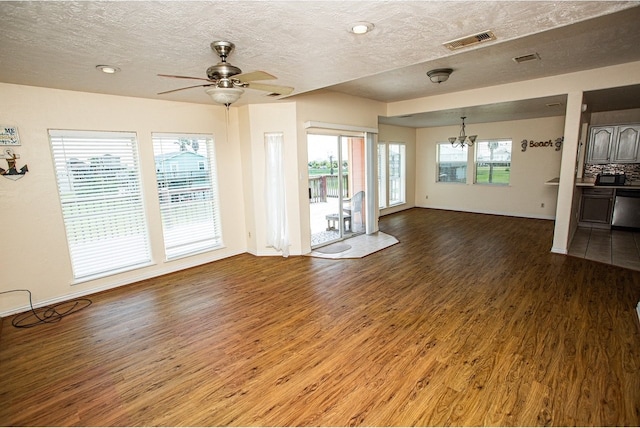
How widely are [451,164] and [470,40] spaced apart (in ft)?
23.8

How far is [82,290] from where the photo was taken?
389 cm

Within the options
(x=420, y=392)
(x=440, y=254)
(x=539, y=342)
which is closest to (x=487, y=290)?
(x=539, y=342)

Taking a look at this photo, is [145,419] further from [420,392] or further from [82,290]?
[82,290]

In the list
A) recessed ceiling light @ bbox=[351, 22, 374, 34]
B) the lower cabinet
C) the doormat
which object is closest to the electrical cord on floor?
the doormat

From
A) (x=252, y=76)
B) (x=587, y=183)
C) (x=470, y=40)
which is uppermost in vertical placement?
(x=470, y=40)

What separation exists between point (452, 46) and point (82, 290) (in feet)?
16.3

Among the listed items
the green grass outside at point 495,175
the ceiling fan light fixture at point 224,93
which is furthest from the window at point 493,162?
the ceiling fan light fixture at point 224,93

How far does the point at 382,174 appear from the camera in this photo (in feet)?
27.6

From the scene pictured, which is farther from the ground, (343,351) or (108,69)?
(108,69)

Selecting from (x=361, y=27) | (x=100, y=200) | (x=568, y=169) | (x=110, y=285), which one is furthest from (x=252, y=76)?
(x=568, y=169)

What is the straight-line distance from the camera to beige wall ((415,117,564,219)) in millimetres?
7449

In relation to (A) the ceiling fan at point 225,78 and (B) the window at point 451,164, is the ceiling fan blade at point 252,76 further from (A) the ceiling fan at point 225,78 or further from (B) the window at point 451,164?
(B) the window at point 451,164

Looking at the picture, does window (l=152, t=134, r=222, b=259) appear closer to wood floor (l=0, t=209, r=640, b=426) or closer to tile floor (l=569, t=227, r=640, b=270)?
wood floor (l=0, t=209, r=640, b=426)

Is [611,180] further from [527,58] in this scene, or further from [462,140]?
[527,58]
